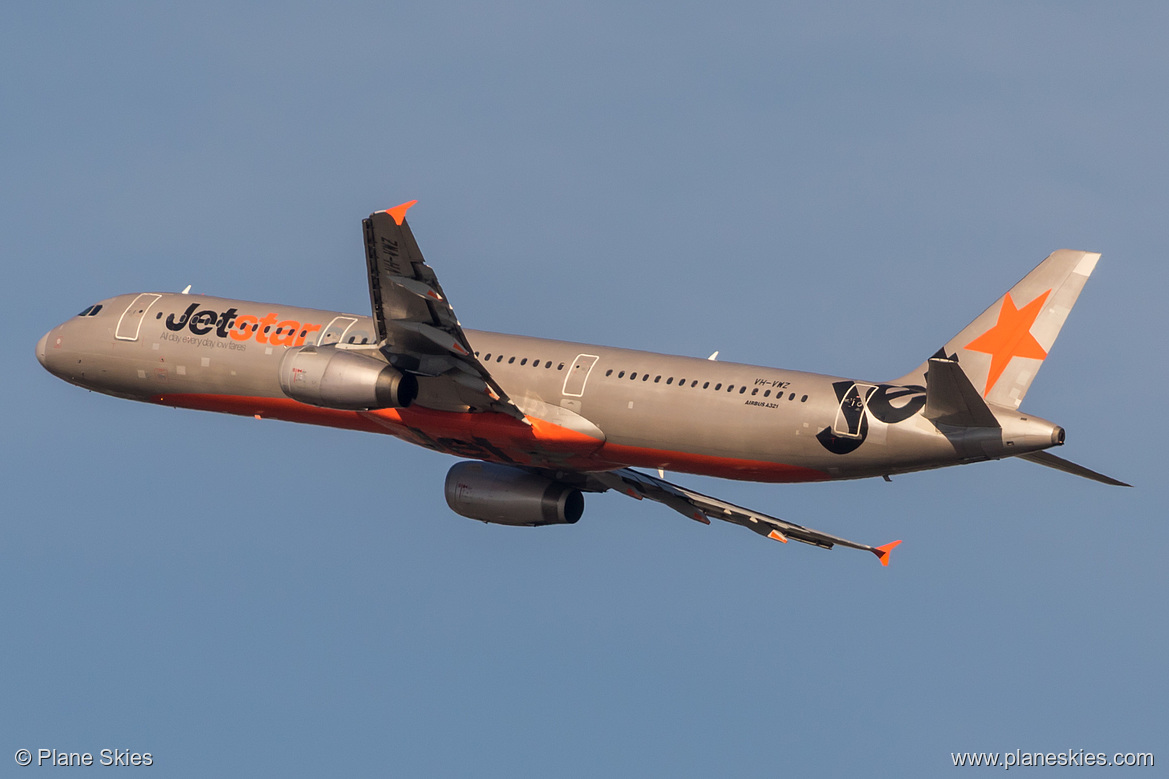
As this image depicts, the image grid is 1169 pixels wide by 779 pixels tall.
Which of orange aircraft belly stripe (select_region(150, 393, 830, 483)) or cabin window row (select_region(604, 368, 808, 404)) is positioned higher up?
cabin window row (select_region(604, 368, 808, 404))

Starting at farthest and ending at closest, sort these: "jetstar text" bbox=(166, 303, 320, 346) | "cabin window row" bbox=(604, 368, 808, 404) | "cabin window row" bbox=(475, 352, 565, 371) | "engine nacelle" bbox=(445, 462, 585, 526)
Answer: "engine nacelle" bbox=(445, 462, 585, 526) → "jetstar text" bbox=(166, 303, 320, 346) → "cabin window row" bbox=(475, 352, 565, 371) → "cabin window row" bbox=(604, 368, 808, 404)

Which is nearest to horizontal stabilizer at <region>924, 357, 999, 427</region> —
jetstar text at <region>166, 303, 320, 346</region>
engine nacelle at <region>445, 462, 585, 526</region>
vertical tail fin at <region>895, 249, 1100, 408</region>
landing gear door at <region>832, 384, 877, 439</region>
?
vertical tail fin at <region>895, 249, 1100, 408</region>

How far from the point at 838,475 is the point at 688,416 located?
4015 mm

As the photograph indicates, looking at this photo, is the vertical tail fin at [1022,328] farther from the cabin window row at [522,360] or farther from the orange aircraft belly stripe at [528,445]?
the cabin window row at [522,360]

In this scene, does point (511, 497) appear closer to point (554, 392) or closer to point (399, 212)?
point (554, 392)

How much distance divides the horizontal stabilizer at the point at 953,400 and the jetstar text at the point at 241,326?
17.8 meters

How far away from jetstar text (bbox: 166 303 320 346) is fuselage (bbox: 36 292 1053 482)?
4 cm

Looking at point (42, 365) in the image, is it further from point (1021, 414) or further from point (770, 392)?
point (1021, 414)

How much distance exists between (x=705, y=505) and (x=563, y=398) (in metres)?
7.14

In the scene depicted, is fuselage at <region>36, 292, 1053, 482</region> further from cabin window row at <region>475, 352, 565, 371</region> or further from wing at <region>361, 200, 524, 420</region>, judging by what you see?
wing at <region>361, 200, 524, 420</region>

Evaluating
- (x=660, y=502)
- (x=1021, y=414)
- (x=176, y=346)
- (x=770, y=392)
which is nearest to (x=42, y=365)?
(x=176, y=346)

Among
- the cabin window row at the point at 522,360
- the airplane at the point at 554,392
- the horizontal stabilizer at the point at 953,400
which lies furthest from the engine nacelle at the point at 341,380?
the horizontal stabilizer at the point at 953,400

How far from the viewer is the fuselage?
44.1 meters

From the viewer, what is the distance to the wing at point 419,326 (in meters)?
43.3
